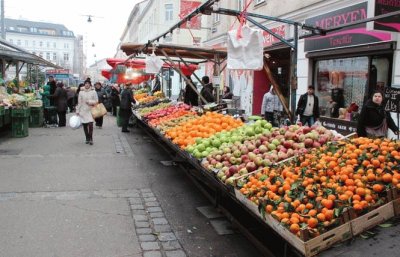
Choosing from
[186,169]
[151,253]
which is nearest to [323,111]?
[186,169]

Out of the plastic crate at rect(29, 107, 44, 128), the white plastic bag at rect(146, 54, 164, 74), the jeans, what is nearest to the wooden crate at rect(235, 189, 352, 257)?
the jeans

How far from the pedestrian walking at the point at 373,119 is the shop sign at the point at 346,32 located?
2.90 meters

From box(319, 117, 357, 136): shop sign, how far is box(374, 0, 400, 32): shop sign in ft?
8.27

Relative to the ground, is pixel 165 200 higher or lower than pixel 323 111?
lower

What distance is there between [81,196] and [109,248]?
7.27 feet

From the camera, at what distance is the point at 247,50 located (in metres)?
7.26

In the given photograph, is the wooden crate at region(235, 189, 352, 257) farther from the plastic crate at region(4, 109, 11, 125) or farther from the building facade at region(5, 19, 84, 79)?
the building facade at region(5, 19, 84, 79)

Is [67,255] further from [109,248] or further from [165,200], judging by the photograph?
[165,200]

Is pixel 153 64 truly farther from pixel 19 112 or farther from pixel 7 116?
pixel 7 116

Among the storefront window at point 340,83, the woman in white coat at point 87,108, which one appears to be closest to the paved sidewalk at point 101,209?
the woman in white coat at point 87,108

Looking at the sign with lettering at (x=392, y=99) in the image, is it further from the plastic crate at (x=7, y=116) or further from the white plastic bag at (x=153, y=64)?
the plastic crate at (x=7, y=116)

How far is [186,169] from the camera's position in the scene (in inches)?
317

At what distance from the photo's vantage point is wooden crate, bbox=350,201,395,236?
343 cm

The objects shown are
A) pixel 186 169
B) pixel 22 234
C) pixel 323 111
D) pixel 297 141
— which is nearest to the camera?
pixel 22 234
